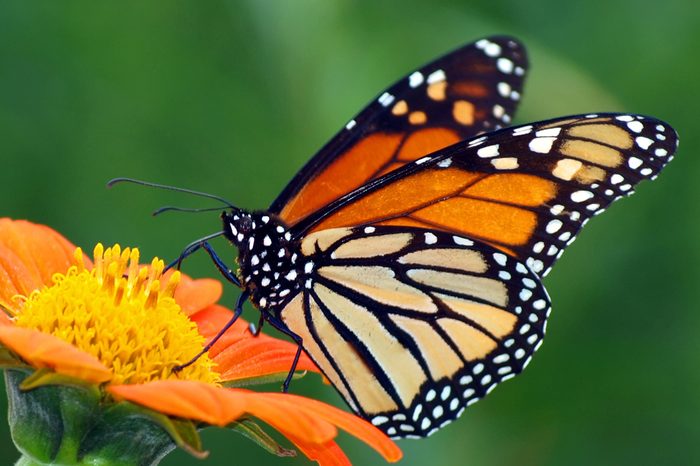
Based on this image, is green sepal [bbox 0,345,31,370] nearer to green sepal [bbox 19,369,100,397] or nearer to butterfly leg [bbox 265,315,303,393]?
green sepal [bbox 19,369,100,397]

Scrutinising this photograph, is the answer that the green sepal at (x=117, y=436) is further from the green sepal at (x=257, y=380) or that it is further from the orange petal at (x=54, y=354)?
the green sepal at (x=257, y=380)

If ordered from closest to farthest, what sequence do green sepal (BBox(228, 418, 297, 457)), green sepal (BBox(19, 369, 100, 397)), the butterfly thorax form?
green sepal (BBox(19, 369, 100, 397)) < green sepal (BBox(228, 418, 297, 457)) < the butterfly thorax

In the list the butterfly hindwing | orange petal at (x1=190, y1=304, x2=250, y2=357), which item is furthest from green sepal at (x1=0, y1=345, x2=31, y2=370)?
the butterfly hindwing

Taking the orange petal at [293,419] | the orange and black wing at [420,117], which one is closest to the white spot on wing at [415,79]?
the orange and black wing at [420,117]

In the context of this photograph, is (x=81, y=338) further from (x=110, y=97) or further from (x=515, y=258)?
(x=110, y=97)

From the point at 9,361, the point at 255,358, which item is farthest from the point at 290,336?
the point at 9,361

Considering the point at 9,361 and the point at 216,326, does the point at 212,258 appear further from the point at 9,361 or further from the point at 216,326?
the point at 9,361
